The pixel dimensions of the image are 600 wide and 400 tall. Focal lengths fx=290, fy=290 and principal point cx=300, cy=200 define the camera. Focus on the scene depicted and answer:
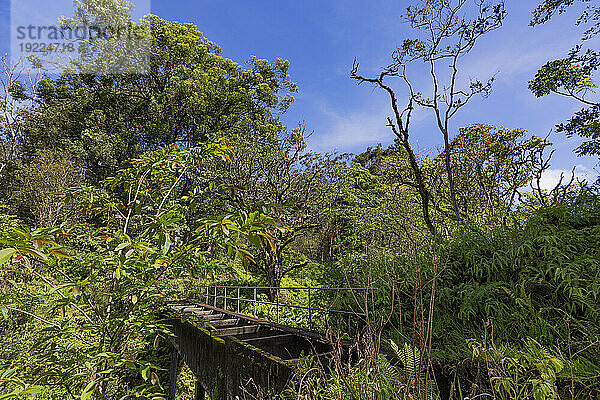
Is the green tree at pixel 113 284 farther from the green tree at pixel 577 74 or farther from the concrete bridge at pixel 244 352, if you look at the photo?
the green tree at pixel 577 74

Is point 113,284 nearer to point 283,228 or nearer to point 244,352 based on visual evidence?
point 283,228

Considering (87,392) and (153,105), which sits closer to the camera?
(87,392)

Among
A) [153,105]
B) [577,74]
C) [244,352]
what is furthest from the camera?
[153,105]

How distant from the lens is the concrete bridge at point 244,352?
7.25ft

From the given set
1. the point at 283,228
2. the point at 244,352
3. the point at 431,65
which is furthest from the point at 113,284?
the point at 431,65

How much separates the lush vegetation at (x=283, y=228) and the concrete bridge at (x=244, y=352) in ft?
1.10

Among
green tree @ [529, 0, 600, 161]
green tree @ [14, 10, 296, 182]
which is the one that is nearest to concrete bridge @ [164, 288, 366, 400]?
green tree @ [529, 0, 600, 161]

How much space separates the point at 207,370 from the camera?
333 centimetres

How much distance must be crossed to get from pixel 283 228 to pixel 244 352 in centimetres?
181

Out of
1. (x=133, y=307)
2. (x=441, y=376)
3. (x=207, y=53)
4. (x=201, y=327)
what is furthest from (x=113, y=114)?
(x=441, y=376)

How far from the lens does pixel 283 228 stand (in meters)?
1.33

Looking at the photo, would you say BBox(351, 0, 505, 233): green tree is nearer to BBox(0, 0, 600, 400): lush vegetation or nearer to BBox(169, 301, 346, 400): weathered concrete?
BBox(0, 0, 600, 400): lush vegetation

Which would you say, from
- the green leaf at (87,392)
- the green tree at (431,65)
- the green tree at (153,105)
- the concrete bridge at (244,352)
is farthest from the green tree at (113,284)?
the green tree at (153,105)

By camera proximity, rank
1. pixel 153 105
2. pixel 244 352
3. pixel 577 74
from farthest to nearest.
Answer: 1. pixel 153 105
2. pixel 577 74
3. pixel 244 352
